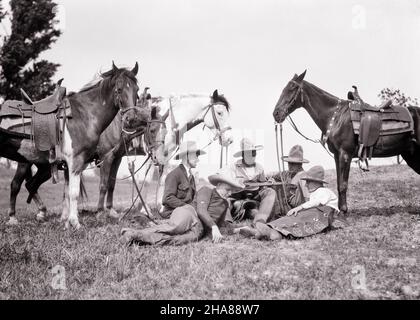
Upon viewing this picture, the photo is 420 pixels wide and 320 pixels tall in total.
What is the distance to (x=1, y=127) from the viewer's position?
7.86 metres

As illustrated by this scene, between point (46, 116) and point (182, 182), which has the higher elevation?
point (46, 116)

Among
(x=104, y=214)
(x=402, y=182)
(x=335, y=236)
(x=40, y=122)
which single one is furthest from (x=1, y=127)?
(x=402, y=182)

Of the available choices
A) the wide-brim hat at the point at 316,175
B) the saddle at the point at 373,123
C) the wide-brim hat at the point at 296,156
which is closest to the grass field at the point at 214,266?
the wide-brim hat at the point at 316,175

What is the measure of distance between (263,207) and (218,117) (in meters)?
3.69

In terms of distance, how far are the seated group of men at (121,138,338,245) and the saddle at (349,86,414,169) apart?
59.8 inches

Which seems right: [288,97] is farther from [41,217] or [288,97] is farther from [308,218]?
[41,217]

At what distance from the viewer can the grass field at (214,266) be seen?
15.2 ft

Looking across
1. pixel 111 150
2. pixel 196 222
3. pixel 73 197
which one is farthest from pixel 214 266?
pixel 111 150

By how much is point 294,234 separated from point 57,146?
4.22 m

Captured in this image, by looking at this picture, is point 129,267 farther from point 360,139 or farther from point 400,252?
point 360,139

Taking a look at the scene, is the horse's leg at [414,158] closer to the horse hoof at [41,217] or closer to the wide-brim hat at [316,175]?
the wide-brim hat at [316,175]

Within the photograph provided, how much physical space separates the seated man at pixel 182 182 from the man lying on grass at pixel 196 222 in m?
0.21

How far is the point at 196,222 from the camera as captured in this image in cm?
696
